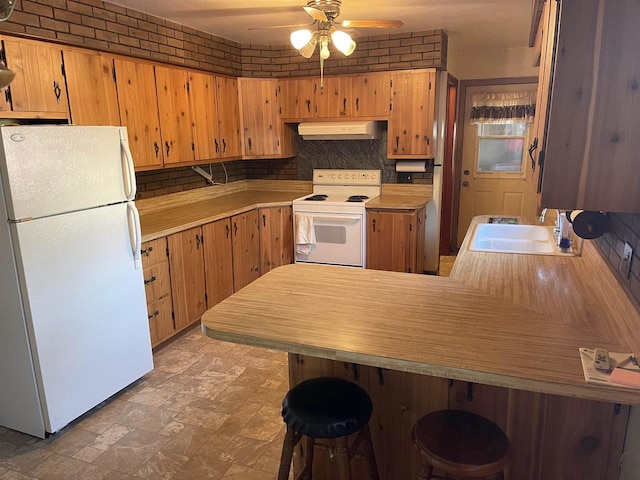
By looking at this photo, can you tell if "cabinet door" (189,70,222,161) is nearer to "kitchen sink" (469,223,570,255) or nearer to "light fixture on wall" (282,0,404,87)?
"light fixture on wall" (282,0,404,87)

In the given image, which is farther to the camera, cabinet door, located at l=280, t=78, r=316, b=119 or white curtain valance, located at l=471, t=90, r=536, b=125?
white curtain valance, located at l=471, t=90, r=536, b=125

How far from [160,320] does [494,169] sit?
4.08 meters

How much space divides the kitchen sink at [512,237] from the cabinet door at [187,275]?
2.06 metres

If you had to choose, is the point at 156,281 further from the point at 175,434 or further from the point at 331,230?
the point at 331,230

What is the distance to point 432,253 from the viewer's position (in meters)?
4.86

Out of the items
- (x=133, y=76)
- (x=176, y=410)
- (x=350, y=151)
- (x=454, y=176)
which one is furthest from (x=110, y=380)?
(x=454, y=176)

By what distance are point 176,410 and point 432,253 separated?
3.09 meters

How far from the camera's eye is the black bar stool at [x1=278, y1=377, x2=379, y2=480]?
1.50 meters

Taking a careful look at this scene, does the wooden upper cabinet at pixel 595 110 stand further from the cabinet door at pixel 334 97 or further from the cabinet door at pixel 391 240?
Result: the cabinet door at pixel 334 97

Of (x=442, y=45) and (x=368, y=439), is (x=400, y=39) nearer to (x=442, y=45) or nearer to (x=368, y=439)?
(x=442, y=45)

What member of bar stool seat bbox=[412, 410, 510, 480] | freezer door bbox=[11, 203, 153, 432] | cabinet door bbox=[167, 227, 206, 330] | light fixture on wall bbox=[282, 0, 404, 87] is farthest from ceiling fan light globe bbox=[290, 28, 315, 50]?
bar stool seat bbox=[412, 410, 510, 480]

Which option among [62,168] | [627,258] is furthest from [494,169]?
[62,168]

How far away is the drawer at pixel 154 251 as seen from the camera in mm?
3098

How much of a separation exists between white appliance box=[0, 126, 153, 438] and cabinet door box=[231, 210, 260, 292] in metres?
1.42
